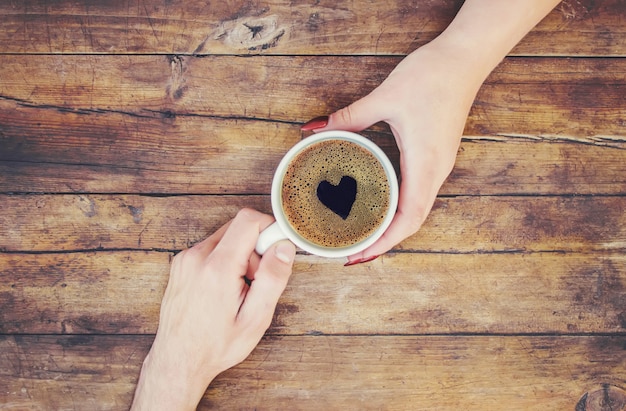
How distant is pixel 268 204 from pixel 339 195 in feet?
0.62

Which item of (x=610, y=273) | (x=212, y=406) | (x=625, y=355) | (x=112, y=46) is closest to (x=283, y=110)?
(x=112, y=46)

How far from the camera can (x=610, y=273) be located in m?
1.01

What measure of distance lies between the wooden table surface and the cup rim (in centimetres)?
16

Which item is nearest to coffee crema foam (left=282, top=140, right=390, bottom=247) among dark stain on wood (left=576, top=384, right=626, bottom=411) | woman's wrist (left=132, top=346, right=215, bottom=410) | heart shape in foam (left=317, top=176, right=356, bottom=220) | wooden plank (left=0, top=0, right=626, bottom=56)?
heart shape in foam (left=317, top=176, right=356, bottom=220)

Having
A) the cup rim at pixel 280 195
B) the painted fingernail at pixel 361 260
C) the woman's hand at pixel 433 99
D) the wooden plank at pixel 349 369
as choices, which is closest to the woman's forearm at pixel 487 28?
the woman's hand at pixel 433 99

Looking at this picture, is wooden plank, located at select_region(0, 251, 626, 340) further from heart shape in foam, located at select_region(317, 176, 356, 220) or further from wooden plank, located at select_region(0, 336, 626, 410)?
heart shape in foam, located at select_region(317, 176, 356, 220)

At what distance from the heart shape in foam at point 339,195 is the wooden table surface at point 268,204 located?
0.54ft

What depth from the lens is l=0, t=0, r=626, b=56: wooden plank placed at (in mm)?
984

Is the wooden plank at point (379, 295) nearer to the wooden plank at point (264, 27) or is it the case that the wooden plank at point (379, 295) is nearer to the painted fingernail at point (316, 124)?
the painted fingernail at point (316, 124)

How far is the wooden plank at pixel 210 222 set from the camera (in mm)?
997

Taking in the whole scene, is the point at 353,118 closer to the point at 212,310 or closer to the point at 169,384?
the point at 212,310

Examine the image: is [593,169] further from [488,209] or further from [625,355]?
[625,355]

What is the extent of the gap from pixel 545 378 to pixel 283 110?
2.39 feet

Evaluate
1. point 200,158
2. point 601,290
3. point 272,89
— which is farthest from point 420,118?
point 601,290
